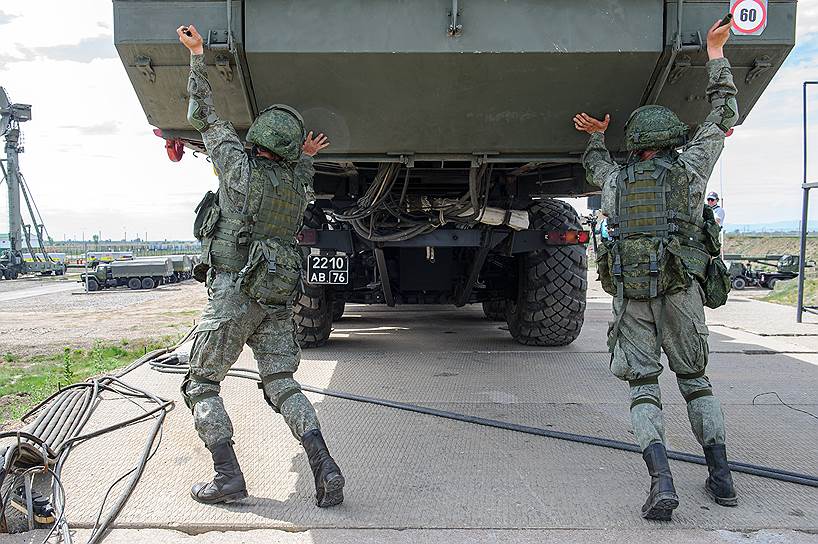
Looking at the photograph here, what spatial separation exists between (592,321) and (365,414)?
5064 mm

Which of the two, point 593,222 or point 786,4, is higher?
point 786,4

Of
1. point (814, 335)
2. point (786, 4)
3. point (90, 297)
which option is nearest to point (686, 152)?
point (786, 4)

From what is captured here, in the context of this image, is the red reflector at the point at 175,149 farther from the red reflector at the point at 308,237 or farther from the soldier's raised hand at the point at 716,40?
the soldier's raised hand at the point at 716,40

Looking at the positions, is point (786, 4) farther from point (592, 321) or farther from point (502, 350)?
point (592, 321)

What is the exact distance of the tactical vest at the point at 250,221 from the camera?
308 centimetres

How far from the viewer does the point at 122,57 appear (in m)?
3.36

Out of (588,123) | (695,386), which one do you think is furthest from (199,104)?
(695,386)

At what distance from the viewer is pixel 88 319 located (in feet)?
36.4

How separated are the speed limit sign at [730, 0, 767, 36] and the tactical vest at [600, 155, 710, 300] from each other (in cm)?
75

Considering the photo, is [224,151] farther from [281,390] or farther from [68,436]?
[68,436]

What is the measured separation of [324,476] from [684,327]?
5.20 ft

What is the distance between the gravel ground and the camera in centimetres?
841

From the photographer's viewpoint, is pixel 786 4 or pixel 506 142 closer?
pixel 786 4

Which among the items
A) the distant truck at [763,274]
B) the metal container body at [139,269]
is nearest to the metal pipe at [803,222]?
the distant truck at [763,274]
